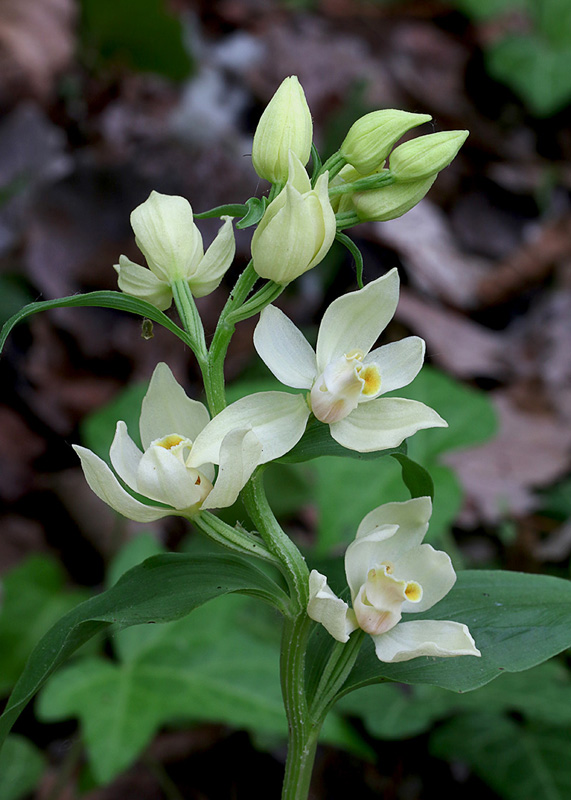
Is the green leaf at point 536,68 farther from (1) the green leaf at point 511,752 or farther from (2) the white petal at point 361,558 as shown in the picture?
(2) the white petal at point 361,558

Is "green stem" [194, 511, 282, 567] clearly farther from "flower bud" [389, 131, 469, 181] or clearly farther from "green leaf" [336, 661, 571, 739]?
"green leaf" [336, 661, 571, 739]

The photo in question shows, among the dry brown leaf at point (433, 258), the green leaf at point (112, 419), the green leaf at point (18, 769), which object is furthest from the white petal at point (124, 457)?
the dry brown leaf at point (433, 258)

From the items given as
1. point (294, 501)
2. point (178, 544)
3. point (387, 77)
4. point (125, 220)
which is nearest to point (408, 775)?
point (294, 501)

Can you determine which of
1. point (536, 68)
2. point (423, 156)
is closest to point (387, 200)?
point (423, 156)

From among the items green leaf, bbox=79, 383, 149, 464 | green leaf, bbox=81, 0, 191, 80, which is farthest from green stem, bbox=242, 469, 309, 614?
green leaf, bbox=81, 0, 191, 80

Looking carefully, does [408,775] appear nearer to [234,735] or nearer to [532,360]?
[234,735]

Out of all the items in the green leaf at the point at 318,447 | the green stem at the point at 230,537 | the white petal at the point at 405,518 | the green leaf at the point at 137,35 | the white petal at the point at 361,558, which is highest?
the green leaf at the point at 318,447

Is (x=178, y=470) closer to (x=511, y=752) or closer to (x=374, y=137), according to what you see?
(x=374, y=137)
